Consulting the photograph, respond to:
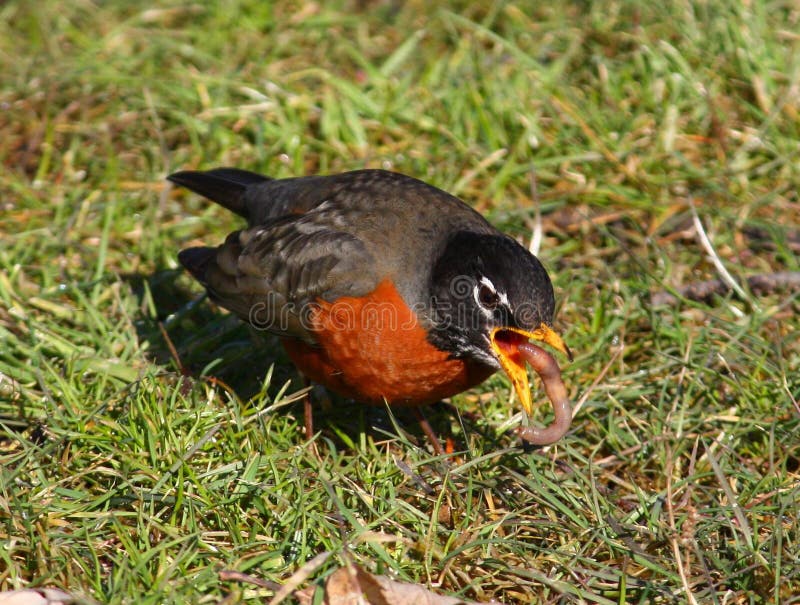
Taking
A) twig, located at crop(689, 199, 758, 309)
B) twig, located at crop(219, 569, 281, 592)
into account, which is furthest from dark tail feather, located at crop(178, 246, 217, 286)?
twig, located at crop(689, 199, 758, 309)

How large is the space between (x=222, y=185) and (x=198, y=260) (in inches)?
21.9

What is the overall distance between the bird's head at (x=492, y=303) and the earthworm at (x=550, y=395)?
101 mm

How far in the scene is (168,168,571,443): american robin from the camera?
4445 mm

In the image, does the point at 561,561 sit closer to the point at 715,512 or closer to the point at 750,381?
the point at 715,512

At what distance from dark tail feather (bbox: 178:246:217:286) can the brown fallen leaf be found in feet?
7.28

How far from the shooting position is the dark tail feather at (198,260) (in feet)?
17.9

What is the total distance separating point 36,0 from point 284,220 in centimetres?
433

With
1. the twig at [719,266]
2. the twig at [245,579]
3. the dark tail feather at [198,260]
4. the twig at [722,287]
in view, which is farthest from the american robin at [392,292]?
the twig at [719,266]

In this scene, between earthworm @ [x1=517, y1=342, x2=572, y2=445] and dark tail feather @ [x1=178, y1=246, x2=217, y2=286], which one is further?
dark tail feather @ [x1=178, y1=246, x2=217, y2=286]

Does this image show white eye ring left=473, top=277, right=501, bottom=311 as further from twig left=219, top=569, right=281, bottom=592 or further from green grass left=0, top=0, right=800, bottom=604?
twig left=219, top=569, right=281, bottom=592

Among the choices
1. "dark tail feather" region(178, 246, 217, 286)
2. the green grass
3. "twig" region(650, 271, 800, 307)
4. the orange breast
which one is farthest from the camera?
"twig" region(650, 271, 800, 307)

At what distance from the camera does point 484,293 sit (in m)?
4.46

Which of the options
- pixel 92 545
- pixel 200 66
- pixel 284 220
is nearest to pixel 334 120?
pixel 200 66

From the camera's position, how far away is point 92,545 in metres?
3.98
